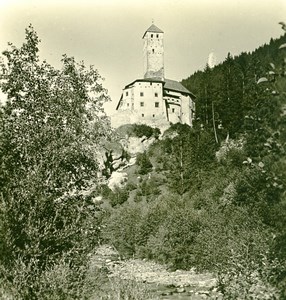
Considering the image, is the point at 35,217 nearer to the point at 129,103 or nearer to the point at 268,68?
the point at 268,68

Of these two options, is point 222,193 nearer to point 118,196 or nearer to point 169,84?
point 118,196

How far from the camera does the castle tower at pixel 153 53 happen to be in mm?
80481

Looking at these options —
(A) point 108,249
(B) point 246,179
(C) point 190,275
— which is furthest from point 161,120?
(C) point 190,275

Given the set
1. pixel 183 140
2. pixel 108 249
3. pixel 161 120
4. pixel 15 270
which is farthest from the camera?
pixel 161 120

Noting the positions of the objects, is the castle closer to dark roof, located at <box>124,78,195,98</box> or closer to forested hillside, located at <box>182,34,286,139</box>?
dark roof, located at <box>124,78,195,98</box>

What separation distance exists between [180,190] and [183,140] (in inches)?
419

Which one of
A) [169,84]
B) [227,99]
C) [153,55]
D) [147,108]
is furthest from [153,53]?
[227,99]

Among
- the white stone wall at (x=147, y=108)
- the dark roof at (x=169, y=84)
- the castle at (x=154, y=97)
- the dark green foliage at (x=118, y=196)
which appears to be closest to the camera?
the dark green foliage at (x=118, y=196)

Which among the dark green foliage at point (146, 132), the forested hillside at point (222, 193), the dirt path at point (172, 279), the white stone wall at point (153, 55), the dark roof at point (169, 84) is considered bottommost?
the dirt path at point (172, 279)

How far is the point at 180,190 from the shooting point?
178 ft

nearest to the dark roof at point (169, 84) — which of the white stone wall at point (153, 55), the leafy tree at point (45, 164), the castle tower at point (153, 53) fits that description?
the castle tower at point (153, 53)

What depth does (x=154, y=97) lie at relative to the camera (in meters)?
74.9

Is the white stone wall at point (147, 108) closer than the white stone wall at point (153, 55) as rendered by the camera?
Yes

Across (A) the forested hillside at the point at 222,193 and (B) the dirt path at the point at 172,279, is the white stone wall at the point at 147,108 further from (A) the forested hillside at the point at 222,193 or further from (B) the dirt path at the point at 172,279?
(B) the dirt path at the point at 172,279
